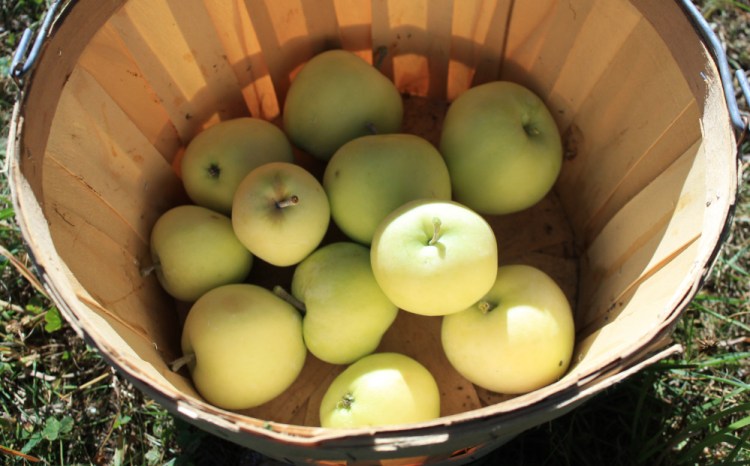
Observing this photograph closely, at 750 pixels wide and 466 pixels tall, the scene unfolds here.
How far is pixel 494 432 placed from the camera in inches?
32.9

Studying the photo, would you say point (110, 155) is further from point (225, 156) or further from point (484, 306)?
point (484, 306)

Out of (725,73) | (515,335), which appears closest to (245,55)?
(515,335)

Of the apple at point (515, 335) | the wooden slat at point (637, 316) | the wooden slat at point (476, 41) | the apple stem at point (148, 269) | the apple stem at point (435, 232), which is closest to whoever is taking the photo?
the wooden slat at point (637, 316)

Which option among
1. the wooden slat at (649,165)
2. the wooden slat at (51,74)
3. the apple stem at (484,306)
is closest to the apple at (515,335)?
the apple stem at (484,306)

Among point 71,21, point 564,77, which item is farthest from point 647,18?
point 71,21

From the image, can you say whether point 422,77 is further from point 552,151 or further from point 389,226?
point 389,226

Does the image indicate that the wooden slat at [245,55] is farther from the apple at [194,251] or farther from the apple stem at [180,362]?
the apple stem at [180,362]

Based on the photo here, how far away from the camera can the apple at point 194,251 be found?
4.06 feet

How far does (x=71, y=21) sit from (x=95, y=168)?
0.82 feet

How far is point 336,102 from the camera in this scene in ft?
4.30

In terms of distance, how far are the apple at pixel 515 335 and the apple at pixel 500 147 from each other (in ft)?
0.58

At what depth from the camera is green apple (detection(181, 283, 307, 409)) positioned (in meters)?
1.14

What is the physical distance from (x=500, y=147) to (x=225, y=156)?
0.51 m

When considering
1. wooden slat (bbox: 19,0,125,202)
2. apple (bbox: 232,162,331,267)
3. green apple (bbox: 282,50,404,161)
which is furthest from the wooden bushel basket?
apple (bbox: 232,162,331,267)
